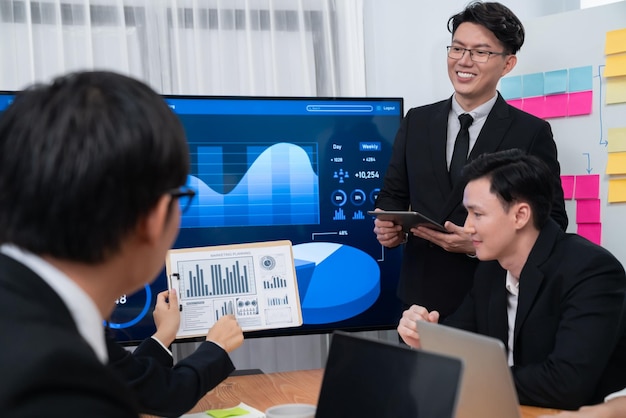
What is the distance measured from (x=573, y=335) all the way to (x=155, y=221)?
4.64ft

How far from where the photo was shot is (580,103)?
303 centimetres

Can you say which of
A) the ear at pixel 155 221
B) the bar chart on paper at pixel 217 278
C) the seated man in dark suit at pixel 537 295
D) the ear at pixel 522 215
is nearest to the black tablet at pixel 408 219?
the seated man in dark suit at pixel 537 295

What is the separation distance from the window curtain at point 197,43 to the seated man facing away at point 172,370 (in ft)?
4.93

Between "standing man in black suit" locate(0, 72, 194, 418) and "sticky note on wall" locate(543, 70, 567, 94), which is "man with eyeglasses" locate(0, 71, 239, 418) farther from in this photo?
"sticky note on wall" locate(543, 70, 567, 94)

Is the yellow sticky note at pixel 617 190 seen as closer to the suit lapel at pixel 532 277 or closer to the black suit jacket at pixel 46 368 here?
the suit lapel at pixel 532 277

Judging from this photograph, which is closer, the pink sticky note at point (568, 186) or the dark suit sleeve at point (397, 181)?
the dark suit sleeve at point (397, 181)

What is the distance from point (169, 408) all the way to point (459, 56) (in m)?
1.70

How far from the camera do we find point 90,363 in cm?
65

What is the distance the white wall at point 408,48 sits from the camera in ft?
11.3

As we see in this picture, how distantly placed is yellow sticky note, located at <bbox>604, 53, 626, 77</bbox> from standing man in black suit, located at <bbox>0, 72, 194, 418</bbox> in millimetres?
2525

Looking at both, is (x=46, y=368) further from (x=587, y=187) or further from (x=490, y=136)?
(x=587, y=187)

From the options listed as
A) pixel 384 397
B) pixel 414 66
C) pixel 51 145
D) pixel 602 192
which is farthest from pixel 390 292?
pixel 51 145

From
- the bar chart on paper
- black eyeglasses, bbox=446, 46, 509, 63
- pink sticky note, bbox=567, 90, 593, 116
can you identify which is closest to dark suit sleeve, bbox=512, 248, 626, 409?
the bar chart on paper

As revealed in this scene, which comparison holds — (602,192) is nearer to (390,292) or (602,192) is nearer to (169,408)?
(390,292)
